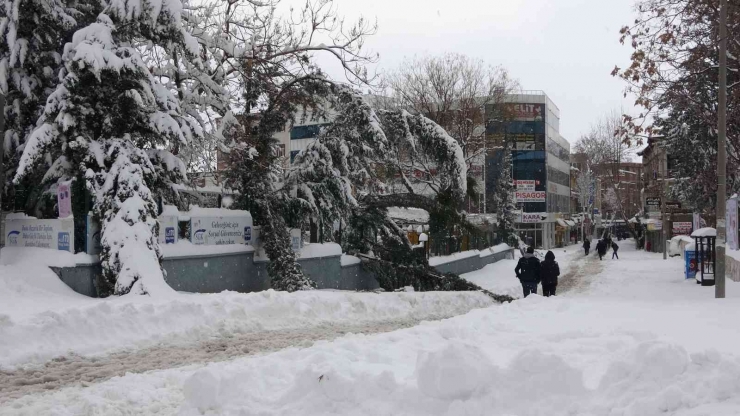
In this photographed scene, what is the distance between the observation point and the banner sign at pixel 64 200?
14.7m

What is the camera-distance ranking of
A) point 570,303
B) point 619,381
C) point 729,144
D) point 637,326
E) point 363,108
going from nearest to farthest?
point 619,381 < point 637,326 < point 570,303 < point 363,108 < point 729,144

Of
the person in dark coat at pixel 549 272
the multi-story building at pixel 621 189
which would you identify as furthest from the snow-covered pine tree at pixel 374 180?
the multi-story building at pixel 621 189

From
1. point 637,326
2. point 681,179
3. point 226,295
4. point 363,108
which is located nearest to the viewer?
point 637,326

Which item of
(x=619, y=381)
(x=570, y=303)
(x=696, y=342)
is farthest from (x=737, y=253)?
(x=619, y=381)

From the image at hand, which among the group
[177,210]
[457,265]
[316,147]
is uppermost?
[316,147]

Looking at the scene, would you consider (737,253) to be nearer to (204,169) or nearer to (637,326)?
(637,326)

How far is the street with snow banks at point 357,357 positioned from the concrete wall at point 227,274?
2.65 feet

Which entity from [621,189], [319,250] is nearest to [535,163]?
[621,189]

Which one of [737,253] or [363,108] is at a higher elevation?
[363,108]

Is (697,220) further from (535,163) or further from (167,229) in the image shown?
(535,163)

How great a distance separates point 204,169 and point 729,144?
1836 cm

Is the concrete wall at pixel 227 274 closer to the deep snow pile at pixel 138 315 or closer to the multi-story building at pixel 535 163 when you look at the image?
the deep snow pile at pixel 138 315

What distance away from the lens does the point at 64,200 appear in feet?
48.4

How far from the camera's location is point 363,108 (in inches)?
800
